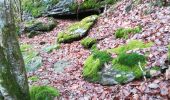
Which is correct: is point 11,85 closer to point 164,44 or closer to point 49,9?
point 164,44

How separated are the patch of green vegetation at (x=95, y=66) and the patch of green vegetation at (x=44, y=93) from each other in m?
0.88

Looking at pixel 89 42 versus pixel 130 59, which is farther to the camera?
pixel 89 42

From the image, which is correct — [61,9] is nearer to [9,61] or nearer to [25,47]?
[25,47]

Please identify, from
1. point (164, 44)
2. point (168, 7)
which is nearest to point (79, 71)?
point (164, 44)

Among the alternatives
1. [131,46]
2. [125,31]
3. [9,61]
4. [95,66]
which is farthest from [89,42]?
[9,61]

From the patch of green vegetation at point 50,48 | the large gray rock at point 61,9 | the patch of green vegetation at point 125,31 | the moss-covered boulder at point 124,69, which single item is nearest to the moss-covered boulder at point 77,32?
the patch of green vegetation at point 50,48

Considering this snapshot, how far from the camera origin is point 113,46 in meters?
8.15

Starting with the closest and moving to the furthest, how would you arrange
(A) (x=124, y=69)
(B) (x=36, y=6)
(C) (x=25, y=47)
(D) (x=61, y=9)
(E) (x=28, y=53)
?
(A) (x=124, y=69) < (E) (x=28, y=53) < (C) (x=25, y=47) < (D) (x=61, y=9) < (B) (x=36, y=6)

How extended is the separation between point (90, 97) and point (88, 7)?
8.76 meters

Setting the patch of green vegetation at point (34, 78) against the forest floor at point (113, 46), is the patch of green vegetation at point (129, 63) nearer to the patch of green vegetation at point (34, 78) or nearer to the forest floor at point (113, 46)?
the forest floor at point (113, 46)

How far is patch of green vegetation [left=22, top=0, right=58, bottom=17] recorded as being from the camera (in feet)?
52.9

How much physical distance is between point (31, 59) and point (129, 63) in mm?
4250

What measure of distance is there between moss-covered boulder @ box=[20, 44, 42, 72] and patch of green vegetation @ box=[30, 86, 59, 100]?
2.21 metres

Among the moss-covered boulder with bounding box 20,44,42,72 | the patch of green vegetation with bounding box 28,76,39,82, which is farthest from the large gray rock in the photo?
the patch of green vegetation with bounding box 28,76,39,82
